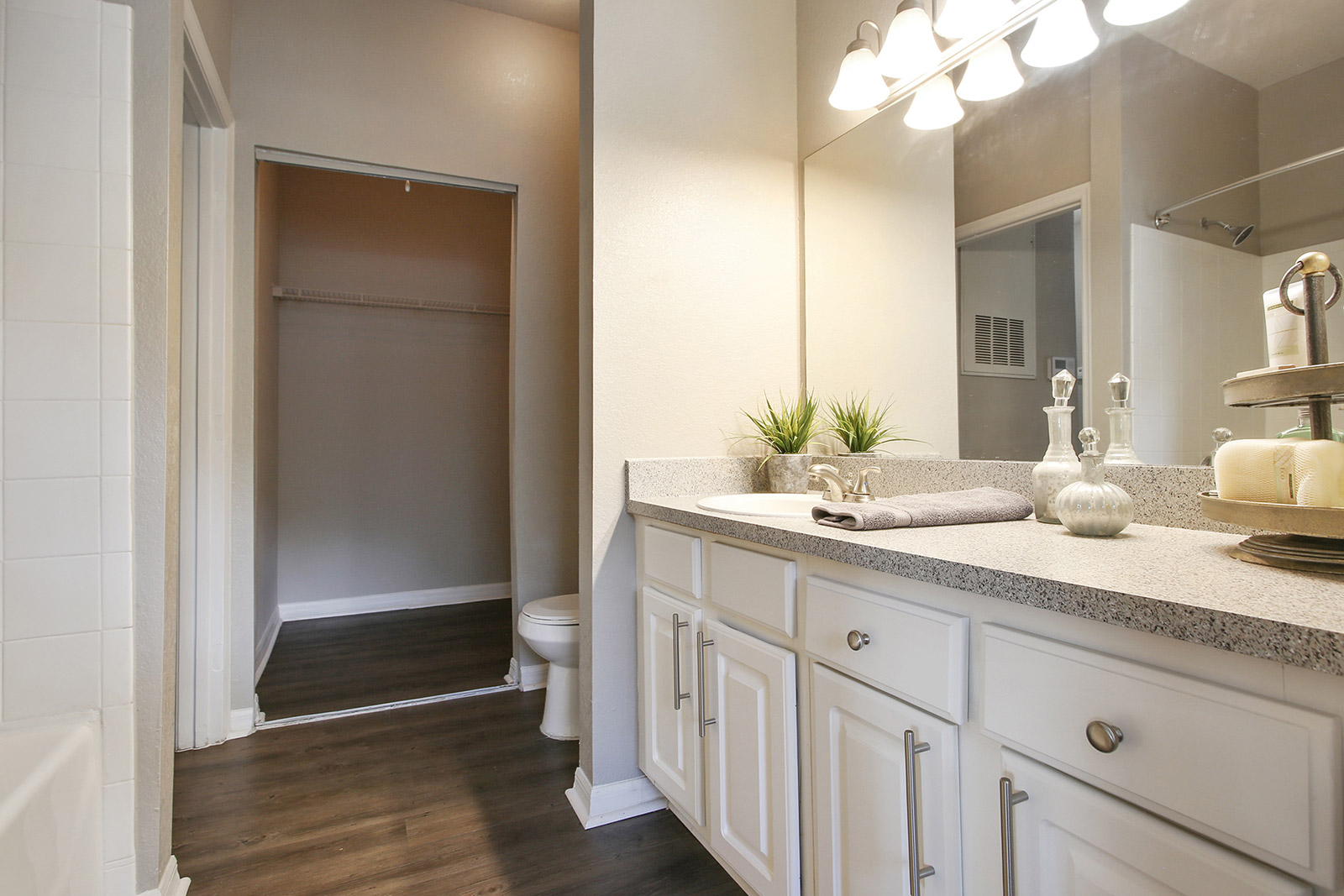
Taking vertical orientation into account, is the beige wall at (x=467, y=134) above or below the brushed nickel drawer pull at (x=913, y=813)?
above

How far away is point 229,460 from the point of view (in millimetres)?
2279

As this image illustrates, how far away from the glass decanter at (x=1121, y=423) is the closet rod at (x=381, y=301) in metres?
3.53

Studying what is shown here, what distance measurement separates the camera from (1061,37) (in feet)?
4.45

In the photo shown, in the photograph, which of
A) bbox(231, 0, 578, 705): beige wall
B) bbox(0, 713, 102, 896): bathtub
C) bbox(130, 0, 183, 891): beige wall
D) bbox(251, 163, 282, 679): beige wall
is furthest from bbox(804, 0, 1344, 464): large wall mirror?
bbox(251, 163, 282, 679): beige wall

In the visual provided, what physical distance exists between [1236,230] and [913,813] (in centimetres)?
104

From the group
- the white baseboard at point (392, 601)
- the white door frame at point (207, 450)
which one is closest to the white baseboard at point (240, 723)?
the white door frame at point (207, 450)

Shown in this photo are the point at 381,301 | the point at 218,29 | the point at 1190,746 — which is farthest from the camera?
the point at 381,301

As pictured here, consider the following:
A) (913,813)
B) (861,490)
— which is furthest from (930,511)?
(913,813)

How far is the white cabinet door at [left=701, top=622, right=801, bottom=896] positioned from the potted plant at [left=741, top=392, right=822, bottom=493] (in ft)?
1.98

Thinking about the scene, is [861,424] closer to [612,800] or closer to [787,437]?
[787,437]

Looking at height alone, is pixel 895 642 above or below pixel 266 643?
above

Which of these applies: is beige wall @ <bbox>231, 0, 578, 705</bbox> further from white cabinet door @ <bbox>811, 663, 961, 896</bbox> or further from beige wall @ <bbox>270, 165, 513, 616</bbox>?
white cabinet door @ <bbox>811, 663, 961, 896</bbox>

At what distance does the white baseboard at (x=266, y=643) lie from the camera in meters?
2.85

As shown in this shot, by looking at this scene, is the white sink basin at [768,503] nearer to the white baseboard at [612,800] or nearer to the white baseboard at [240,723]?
the white baseboard at [612,800]
